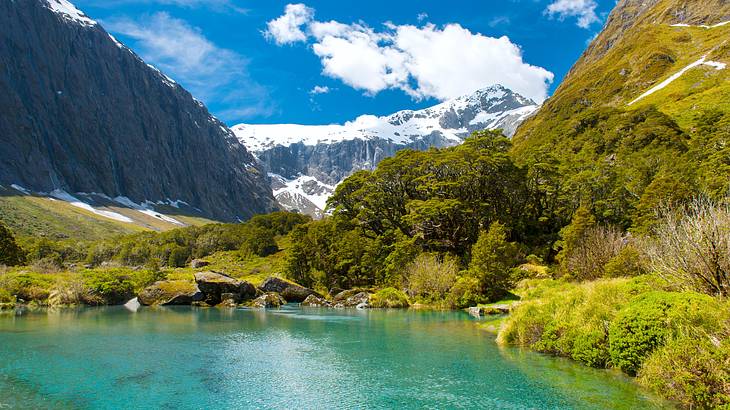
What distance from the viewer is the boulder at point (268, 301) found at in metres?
69.2

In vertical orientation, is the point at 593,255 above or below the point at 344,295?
above

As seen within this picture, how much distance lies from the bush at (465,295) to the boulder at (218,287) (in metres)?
30.3

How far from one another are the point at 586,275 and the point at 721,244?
30.5 m

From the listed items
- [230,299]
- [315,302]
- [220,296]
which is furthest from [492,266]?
[220,296]

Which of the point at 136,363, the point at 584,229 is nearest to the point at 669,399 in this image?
the point at 136,363

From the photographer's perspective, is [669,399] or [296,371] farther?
[296,371]

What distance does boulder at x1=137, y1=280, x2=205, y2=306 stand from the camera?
67.8 m

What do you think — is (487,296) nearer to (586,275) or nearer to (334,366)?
(586,275)

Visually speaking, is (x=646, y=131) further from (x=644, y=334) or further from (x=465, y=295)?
(x=644, y=334)

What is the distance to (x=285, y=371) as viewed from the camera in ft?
84.8

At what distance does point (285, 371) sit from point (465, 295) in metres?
38.7

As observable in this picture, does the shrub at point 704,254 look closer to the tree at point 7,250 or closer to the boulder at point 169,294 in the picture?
the boulder at point 169,294

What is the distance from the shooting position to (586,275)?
51625 millimetres

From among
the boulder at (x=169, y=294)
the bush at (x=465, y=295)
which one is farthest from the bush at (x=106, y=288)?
the bush at (x=465, y=295)
